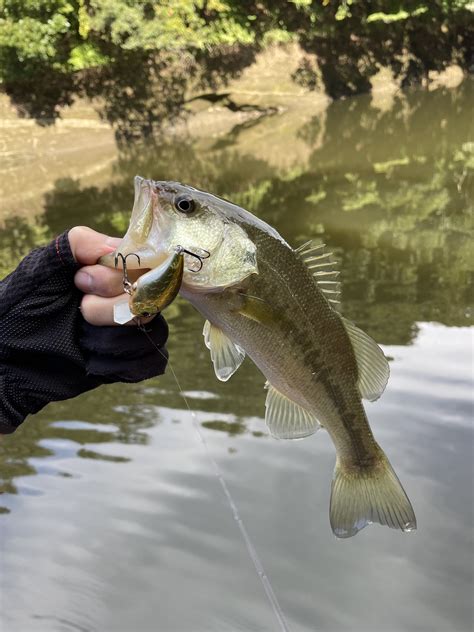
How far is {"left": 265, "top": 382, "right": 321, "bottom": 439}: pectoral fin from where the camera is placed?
2566 mm

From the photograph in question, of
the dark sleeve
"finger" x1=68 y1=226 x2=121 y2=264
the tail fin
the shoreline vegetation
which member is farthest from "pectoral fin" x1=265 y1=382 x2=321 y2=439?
the shoreline vegetation

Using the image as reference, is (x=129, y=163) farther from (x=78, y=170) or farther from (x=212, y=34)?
(x=212, y=34)

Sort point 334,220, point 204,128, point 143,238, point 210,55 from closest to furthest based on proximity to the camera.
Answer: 1. point 143,238
2. point 334,220
3. point 204,128
4. point 210,55

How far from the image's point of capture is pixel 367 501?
8.23ft

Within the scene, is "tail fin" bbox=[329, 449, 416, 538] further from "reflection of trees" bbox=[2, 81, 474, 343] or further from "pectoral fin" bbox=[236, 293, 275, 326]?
"reflection of trees" bbox=[2, 81, 474, 343]

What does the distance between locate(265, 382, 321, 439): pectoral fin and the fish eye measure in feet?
2.50

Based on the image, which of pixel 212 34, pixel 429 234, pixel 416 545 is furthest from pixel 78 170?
pixel 416 545

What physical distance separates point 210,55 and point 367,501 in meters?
26.5

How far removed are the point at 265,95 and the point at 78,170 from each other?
32.7ft

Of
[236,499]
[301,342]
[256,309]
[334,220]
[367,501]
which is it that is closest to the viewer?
[256,309]

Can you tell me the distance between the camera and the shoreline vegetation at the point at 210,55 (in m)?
23.9

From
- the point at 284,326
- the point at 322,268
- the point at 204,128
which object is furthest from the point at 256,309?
the point at 204,128

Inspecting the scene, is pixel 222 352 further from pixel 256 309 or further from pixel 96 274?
pixel 96 274

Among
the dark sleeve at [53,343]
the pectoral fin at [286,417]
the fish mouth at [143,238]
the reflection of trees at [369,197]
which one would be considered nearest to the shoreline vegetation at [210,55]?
the reflection of trees at [369,197]
